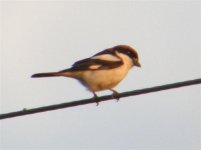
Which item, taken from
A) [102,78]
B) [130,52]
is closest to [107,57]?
[130,52]

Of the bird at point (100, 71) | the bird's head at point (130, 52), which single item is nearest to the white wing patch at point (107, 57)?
the bird at point (100, 71)

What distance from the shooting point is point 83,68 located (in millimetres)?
7590

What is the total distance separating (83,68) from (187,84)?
8.80ft

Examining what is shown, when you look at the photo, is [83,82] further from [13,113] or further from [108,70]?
[13,113]

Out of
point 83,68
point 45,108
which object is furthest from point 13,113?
point 83,68

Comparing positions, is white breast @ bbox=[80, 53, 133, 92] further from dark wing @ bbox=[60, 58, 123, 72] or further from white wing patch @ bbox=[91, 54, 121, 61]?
white wing patch @ bbox=[91, 54, 121, 61]

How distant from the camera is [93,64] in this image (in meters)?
7.75

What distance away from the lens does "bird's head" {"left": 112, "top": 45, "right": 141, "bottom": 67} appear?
843 centimetres

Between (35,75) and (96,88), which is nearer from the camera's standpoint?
(35,75)

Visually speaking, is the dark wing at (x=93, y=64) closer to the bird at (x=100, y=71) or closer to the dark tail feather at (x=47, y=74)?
the bird at (x=100, y=71)

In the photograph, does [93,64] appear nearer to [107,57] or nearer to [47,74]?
[107,57]

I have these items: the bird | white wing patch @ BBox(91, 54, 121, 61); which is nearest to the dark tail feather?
the bird

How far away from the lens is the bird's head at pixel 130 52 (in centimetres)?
843

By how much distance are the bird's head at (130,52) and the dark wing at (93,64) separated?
14.2 inches
